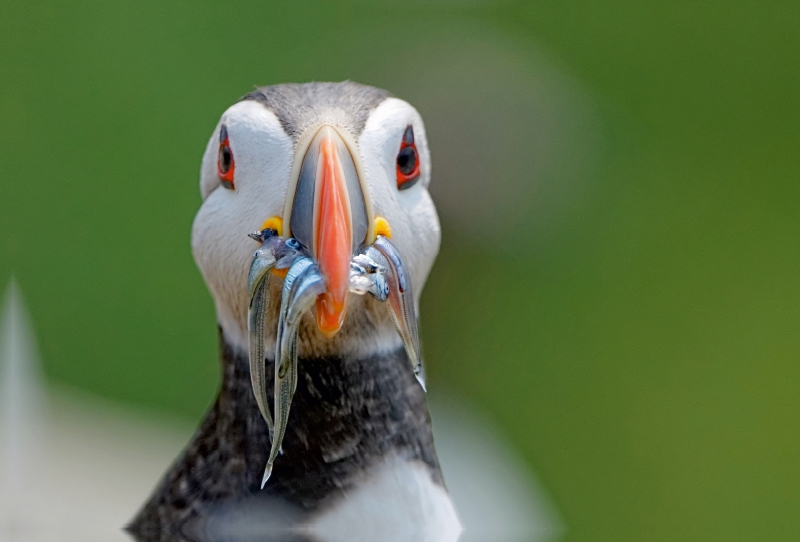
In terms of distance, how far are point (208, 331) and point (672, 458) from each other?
2.35 metres

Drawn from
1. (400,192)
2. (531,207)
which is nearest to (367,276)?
(400,192)

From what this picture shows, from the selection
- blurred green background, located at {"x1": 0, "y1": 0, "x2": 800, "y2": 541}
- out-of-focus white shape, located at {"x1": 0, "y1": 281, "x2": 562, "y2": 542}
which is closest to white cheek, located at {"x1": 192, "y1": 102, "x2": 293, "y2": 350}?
out-of-focus white shape, located at {"x1": 0, "y1": 281, "x2": 562, "y2": 542}

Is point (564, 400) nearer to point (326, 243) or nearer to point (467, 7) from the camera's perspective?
point (467, 7)

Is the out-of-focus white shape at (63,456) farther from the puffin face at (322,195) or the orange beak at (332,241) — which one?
the orange beak at (332,241)

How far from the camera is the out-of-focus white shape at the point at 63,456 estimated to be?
2.02 metres

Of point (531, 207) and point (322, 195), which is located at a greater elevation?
point (322, 195)

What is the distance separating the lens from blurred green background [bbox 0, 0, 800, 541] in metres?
3.72

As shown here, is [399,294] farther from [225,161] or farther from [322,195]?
[225,161]

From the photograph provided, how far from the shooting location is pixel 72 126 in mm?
3715

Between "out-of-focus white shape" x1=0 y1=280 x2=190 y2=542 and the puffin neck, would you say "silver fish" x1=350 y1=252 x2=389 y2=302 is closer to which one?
the puffin neck

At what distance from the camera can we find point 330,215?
48.2 inches

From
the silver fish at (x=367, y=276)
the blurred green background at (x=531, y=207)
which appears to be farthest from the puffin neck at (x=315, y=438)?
the blurred green background at (x=531, y=207)

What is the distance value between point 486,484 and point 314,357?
1.99 meters

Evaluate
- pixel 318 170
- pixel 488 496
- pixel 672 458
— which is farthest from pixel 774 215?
pixel 318 170
